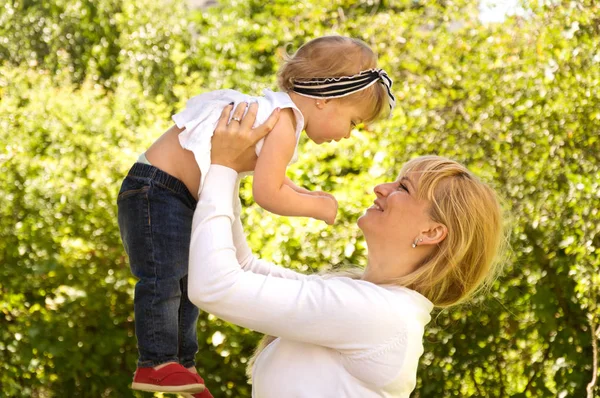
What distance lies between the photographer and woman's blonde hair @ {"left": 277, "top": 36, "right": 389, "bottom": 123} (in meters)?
2.15

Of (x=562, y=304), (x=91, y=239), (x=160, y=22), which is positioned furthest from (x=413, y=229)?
(x=160, y=22)

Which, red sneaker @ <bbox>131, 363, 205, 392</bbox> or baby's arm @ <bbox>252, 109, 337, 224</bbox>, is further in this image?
red sneaker @ <bbox>131, 363, 205, 392</bbox>

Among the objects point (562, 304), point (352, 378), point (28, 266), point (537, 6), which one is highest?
point (352, 378)

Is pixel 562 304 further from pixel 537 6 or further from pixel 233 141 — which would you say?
pixel 233 141

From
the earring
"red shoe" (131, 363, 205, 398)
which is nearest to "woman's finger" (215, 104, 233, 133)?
the earring

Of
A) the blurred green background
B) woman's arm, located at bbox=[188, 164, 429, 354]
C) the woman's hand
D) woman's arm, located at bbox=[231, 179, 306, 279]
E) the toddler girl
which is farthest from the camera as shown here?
the blurred green background

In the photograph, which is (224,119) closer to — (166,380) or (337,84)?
(337,84)

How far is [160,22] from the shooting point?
11.7m

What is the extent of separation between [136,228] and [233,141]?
0.42 meters

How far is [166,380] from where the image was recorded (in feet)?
7.09

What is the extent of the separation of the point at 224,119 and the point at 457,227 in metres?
0.60

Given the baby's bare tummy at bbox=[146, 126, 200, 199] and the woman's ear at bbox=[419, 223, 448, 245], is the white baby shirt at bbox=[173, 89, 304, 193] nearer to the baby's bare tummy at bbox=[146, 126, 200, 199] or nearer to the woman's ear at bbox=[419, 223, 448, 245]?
the baby's bare tummy at bbox=[146, 126, 200, 199]

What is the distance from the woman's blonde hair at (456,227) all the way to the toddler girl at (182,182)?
0.24 m

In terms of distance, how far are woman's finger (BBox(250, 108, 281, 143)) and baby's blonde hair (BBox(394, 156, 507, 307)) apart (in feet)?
1.17
